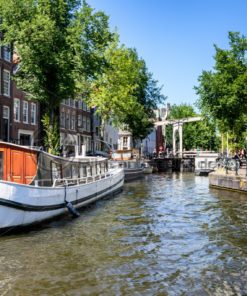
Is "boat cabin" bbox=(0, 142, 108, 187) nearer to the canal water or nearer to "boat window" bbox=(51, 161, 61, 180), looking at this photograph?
"boat window" bbox=(51, 161, 61, 180)

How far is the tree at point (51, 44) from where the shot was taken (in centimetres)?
2516

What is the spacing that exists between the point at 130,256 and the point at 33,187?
14.1 ft

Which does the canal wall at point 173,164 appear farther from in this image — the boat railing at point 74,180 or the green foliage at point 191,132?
the boat railing at point 74,180

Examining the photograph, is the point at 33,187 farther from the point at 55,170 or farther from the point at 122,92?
the point at 122,92

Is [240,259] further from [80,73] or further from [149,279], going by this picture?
[80,73]

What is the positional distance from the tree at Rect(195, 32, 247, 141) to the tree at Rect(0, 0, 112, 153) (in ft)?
39.8

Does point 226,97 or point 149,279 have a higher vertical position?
point 226,97

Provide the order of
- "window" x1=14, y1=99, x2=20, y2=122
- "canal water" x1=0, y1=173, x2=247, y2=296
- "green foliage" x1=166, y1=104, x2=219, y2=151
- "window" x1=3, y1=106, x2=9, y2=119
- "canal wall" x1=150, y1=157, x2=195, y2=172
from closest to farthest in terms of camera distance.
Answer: "canal water" x1=0, y1=173, x2=247, y2=296
"window" x1=3, y1=106, x2=9, y2=119
"window" x1=14, y1=99, x2=20, y2=122
"canal wall" x1=150, y1=157, x2=195, y2=172
"green foliage" x1=166, y1=104, x2=219, y2=151

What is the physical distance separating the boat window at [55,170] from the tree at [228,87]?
2110 centimetres

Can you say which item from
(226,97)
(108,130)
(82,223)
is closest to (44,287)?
(82,223)

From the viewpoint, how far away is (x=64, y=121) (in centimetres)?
5353

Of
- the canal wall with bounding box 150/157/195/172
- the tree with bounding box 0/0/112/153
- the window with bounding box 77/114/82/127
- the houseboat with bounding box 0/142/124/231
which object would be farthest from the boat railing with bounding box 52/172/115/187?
the canal wall with bounding box 150/157/195/172

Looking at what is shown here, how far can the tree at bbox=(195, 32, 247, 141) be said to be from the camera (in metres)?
34.5

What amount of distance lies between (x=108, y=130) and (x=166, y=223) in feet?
190
